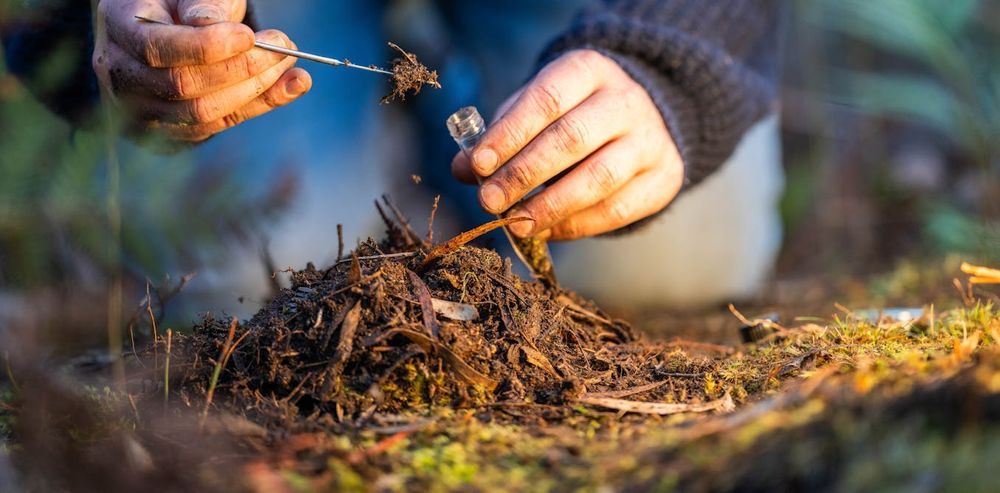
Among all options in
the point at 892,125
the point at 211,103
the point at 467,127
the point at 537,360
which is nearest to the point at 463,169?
the point at 467,127

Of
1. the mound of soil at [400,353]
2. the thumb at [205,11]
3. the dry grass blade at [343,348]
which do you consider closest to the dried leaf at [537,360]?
the mound of soil at [400,353]

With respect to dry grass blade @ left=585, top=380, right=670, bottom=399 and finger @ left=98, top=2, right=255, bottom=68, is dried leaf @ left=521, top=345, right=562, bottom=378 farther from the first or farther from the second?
finger @ left=98, top=2, right=255, bottom=68

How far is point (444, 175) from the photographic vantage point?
3.04 meters

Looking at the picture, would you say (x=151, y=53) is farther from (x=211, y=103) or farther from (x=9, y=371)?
(x=9, y=371)

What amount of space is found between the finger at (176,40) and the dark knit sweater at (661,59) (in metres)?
0.50

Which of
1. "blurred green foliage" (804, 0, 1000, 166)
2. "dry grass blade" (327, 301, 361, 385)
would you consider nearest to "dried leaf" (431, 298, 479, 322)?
"dry grass blade" (327, 301, 361, 385)

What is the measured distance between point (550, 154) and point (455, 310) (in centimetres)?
42

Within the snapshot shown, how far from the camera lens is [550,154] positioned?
54.9 inches

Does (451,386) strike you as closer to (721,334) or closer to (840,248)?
(721,334)

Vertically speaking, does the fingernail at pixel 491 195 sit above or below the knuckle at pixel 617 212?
above

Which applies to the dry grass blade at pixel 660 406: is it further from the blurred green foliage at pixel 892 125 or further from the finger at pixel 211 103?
the blurred green foliage at pixel 892 125

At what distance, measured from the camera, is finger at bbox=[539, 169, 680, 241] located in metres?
1.57

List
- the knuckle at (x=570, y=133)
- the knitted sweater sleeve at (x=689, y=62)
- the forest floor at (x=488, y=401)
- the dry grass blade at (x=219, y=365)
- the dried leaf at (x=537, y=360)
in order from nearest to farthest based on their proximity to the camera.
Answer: the forest floor at (x=488, y=401)
the dry grass blade at (x=219, y=365)
the dried leaf at (x=537, y=360)
the knuckle at (x=570, y=133)
the knitted sweater sleeve at (x=689, y=62)

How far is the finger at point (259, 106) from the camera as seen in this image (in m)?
1.37
